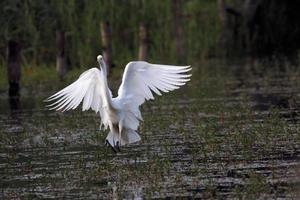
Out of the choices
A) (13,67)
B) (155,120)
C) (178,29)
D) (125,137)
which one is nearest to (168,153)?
(125,137)

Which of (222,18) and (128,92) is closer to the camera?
(128,92)

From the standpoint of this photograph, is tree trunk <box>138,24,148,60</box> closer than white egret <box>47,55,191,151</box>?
No

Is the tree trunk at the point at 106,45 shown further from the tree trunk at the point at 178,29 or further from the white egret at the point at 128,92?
the white egret at the point at 128,92

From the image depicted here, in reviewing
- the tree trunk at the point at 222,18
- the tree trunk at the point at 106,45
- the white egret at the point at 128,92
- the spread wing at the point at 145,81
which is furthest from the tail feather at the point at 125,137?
the tree trunk at the point at 222,18

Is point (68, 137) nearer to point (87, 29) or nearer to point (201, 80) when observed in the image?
point (201, 80)

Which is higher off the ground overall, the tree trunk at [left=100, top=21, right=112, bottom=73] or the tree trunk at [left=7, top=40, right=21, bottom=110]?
the tree trunk at [left=100, top=21, right=112, bottom=73]

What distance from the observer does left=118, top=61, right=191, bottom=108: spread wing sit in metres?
12.4

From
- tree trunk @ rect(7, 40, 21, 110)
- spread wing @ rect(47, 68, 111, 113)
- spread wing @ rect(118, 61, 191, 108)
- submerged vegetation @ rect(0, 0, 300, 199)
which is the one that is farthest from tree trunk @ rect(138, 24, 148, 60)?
spread wing @ rect(118, 61, 191, 108)

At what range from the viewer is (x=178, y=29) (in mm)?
26172

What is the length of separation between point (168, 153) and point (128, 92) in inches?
40.8

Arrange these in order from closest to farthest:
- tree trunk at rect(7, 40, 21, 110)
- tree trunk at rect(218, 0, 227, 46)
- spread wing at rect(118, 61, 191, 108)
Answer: spread wing at rect(118, 61, 191, 108), tree trunk at rect(7, 40, 21, 110), tree trunk at rect(218, 0, 227, 46)

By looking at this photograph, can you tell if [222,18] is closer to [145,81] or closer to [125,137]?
[145,81]

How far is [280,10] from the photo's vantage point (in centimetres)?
2983

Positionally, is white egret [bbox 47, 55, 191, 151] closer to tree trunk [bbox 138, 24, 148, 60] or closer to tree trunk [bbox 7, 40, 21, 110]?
tree trunk [bbox 7, 40, 21, 110]
